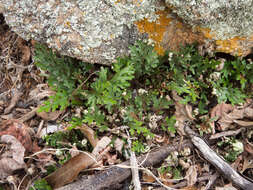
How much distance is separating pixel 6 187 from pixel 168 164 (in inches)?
81.5

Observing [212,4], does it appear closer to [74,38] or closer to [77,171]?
[74,38]

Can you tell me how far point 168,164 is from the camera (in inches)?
119

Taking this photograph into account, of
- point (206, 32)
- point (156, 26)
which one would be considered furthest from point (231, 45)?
point (156, 26)

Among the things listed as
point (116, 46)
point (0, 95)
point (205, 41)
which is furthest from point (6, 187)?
point (205, 41)

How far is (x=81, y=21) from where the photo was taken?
9.48 ft

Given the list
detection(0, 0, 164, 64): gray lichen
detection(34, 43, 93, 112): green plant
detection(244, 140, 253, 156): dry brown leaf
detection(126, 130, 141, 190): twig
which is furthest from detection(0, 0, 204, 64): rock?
detection(244, 140, 253, 156): dry brown leaf

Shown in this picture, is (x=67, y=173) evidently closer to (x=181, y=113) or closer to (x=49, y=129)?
(x=49, y=129)

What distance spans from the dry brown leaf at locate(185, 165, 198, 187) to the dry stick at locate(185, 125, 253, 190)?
0.72 ft

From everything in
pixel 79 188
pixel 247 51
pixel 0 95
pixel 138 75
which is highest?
pixel 247 51

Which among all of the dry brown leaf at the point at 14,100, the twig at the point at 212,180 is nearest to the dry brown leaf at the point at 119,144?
the twig at the point at 212,180

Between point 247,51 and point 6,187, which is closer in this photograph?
point 6,187

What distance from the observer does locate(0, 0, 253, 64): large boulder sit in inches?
113

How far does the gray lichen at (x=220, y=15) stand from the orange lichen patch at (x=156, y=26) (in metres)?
0.21

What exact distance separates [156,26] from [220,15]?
2.59 ft
